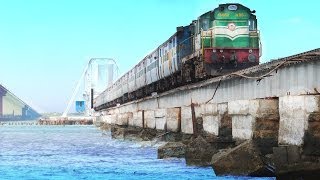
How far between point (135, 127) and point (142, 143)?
9.58 m

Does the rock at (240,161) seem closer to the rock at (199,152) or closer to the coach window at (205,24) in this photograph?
the rock at (199,152)

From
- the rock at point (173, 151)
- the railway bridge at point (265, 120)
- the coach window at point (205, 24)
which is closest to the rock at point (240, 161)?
the railway bridge at point (265, 120)

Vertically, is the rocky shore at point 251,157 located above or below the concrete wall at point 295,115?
below

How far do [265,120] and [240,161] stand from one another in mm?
1435

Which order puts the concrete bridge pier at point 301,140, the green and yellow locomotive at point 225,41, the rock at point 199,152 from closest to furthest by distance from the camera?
the concrete bridge pier at point 301,140
the rock at point 199,152
the green and yellow locomotive at point 225,41

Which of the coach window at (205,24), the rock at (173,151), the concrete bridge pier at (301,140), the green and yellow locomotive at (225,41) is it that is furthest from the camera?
the coach window at (205,24)

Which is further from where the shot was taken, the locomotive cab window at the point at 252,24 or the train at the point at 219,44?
the locomotive cab window at the point at 252,24

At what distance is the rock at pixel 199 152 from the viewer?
19656 millimetres

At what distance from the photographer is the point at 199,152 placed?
66.7 ft

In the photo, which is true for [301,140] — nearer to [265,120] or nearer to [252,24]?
[265,120]

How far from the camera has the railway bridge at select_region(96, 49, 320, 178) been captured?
13766mm

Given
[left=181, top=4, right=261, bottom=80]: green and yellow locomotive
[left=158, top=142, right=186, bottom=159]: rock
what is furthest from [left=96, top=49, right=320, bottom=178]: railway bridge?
[left=181, top=4, right=261, bottom=80]: green and yellow locomotive

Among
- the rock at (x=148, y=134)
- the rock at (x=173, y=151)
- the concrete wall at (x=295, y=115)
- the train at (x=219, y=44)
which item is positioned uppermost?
the train at (x=219, y=44)

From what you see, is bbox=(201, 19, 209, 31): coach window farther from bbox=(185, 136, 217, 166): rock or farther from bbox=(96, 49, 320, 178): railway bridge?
bbox=(185, 136, 217, 166): rock
